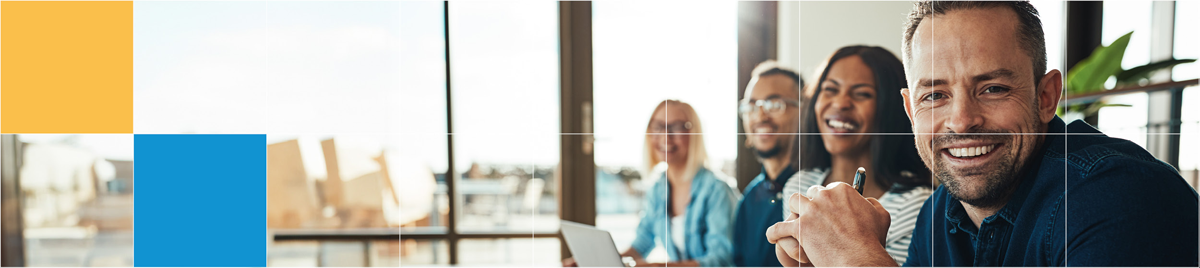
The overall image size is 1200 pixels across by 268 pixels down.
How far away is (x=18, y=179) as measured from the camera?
2.10 m

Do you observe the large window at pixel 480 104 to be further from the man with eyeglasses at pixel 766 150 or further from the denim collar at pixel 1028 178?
the denim collar at pixel 1028 178

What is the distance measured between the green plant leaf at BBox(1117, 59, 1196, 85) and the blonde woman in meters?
1.31

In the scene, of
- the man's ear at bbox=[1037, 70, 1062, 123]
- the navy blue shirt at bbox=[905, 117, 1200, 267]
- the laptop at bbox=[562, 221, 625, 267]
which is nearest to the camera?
the navy blue shirt at bbox=[905, 117, 1200, 267]

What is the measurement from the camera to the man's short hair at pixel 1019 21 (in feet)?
6.34

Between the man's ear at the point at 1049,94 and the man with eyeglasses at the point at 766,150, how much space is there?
0.74 metres

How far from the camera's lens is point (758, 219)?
6.66 feet

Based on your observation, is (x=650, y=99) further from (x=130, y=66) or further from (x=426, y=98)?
(x=130, y=66)

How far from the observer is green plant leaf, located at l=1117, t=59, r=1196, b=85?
1.96m

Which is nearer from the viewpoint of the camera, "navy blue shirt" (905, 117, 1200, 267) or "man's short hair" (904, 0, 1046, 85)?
"navy blue shirt" (905, 117, 1200, 267)

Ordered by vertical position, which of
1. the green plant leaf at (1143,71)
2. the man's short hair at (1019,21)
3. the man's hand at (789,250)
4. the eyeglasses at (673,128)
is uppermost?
the man's short hair at (1019,21)

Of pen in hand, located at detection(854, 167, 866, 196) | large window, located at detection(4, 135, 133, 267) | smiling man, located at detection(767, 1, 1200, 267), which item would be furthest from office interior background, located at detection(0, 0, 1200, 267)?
pen in hand, located at detection(854, 167, 866, 196)

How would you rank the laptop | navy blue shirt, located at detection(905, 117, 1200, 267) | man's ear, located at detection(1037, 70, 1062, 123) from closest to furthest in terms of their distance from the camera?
1. navy blue shirt, located at detection(905, 117, 1200, 267)
2. man's ear, located at detection(1037, 70, 1062, 123)
3. the laptop

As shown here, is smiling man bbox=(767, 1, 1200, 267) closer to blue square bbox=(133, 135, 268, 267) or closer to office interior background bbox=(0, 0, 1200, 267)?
office interior background bbox=(0, 0, 1200, 267)

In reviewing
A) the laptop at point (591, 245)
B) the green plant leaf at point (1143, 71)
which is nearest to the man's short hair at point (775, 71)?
the laptop at point (591, 245)
